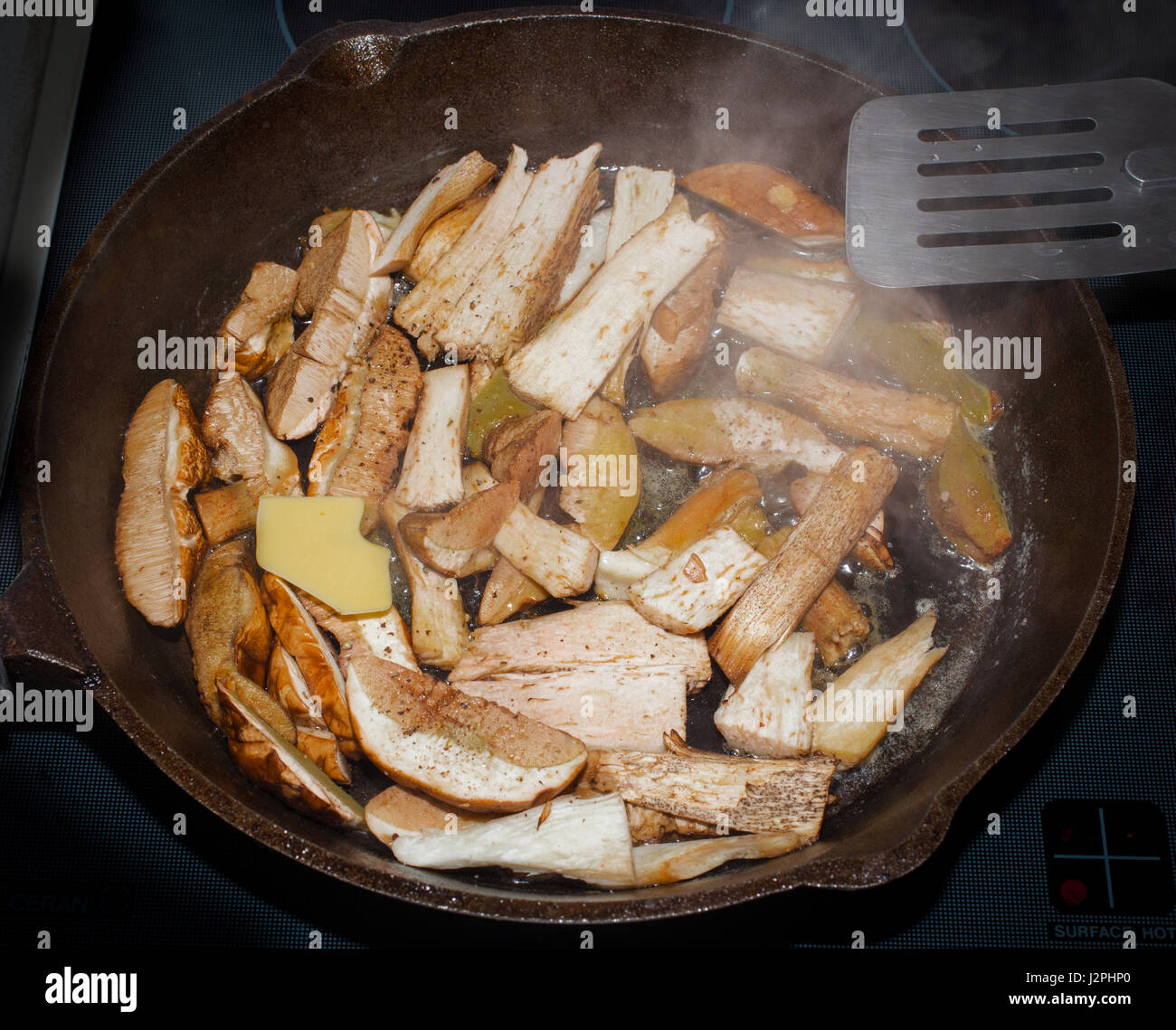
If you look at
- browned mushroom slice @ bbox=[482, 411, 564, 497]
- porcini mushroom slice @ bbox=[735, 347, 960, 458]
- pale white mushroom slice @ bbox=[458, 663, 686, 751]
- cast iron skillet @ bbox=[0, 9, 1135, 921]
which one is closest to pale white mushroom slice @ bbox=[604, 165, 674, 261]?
cast iron skillet @ bbox=[0, 9, 1135, 921]

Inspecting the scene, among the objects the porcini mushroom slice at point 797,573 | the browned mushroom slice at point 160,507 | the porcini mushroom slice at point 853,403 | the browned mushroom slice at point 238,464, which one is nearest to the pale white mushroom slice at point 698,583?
the porcini mushroom slice at point 797,573

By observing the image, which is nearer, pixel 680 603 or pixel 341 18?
pixel 680 603

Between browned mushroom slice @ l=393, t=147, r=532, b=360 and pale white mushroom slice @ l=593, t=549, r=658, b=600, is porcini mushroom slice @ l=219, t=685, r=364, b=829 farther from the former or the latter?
browned mushroom slice @ l=393, t=147, r=532, b=360

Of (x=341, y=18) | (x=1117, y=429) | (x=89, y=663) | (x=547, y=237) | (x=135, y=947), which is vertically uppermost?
(x=341, y=18)

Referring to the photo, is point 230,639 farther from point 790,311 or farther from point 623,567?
point 790,311

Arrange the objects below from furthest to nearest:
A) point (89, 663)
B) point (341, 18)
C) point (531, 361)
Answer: point (341, 18)
point (531, 361)
point (89, 663)

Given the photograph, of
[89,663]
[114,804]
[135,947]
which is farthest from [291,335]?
[135,947]

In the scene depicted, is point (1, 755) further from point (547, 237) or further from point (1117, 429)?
point (1117, 429)
